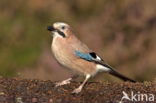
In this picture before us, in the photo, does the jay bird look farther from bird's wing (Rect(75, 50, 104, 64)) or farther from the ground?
the ground

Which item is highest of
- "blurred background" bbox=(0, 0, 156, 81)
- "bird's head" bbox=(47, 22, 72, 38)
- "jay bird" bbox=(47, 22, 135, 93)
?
"blurred background" bbox=(0, 0, 156, 81)

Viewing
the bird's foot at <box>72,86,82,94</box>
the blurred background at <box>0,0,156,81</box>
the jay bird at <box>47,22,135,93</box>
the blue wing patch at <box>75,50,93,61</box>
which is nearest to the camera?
the bird's foot at <box>72,86,82,94</box>

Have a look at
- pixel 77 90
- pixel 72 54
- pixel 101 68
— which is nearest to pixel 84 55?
pixel 72 54

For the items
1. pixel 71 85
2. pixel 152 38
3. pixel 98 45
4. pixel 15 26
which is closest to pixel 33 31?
pixel 15 26

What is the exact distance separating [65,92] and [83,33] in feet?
23.2

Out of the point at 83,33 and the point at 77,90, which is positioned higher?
the point at 83,33

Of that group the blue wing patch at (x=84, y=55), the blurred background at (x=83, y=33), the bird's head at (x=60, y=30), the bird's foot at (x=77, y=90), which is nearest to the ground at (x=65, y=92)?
the bird's foot at (x=77, y=90)

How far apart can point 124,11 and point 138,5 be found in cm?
35

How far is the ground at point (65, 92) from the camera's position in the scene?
31.7ft

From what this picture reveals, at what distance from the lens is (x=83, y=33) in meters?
17.0

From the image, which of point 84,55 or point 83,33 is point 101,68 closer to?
point 84,55

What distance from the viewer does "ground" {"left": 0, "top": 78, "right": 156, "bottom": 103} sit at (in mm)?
9664

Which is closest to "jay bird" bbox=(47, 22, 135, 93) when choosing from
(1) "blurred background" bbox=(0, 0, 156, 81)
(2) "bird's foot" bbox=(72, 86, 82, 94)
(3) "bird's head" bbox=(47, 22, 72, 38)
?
(3) "bird's head" bbox=(47, 22, 72, 38)

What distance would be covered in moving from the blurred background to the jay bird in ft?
14.8
